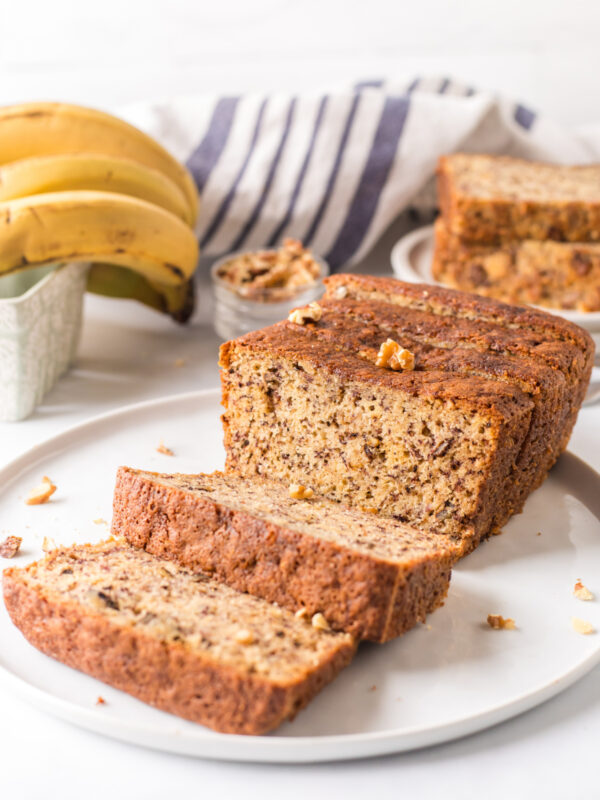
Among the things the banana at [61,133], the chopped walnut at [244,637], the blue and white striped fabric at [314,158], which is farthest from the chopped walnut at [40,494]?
the blue and white striped fabric at [314,158]

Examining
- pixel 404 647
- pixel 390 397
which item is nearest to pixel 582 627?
pixel 404 647

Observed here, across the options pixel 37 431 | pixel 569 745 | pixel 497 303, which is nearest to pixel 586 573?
pixel 569 745

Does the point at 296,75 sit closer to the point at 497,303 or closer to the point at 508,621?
the point at 497,303

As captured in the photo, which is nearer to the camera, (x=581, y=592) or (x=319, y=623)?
(x=319, y=623)

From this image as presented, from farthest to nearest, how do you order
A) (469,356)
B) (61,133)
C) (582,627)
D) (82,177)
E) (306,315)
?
(61,133), (82,177), (306,315), (469,356), (582,627)

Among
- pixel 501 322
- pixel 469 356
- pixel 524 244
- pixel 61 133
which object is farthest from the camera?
pixel 524 244

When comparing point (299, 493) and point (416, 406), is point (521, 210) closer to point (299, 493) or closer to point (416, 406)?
point (416, 406)

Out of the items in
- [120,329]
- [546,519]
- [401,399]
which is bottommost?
[120,329]
